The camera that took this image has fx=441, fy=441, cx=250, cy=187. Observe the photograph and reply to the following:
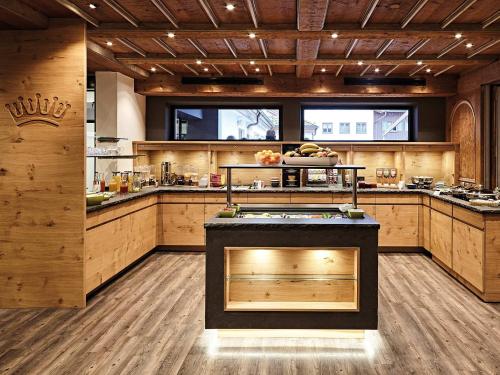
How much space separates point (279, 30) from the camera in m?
4.82

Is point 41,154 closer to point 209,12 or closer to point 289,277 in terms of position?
point 209,12

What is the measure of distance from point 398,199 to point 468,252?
2.16 m

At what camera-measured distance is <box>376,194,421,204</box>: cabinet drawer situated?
7.05 metres

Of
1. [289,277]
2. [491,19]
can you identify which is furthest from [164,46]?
[491,19]

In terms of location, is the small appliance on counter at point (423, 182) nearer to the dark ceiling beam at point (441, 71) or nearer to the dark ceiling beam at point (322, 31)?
the dark ceiling beam at point (441, 71)

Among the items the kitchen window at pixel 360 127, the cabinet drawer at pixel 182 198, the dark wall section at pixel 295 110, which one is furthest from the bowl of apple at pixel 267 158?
the kitchen window at pixel 360 127

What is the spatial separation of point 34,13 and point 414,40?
4.25 m

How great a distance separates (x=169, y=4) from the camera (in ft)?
14.2

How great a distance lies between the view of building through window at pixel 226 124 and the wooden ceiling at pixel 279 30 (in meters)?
1.74

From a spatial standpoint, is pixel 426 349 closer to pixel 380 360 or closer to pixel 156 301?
pixel 380 360

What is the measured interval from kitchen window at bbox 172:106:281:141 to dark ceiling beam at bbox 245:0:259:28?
11.5 feet

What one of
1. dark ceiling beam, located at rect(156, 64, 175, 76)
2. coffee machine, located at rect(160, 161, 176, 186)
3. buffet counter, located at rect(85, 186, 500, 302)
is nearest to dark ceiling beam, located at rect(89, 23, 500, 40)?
buffet counter, located at rect(85, 186, 500, 302)

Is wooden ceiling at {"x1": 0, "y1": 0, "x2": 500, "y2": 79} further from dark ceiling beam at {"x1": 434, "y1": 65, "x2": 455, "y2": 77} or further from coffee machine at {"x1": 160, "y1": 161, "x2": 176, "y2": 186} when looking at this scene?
coffee machine at {"x1": 160, "y1": 161, "x2": 176, "y2": 186}

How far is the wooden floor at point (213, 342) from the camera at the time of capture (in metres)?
3.16
